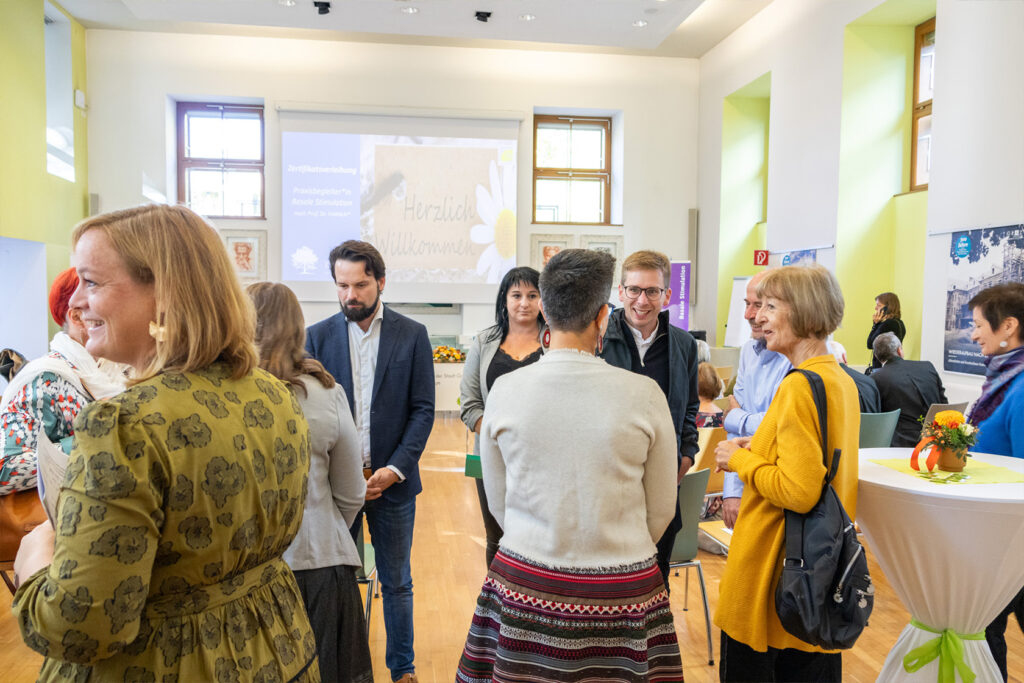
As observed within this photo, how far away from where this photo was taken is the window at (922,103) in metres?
7.04

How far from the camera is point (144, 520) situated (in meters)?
0.95

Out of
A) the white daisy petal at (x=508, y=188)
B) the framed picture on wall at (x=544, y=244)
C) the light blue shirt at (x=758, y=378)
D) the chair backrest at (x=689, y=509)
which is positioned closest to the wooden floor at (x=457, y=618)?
the chair backrest at (x=689, y=509)

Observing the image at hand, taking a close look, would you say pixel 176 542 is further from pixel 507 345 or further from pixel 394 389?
pixel 507 345

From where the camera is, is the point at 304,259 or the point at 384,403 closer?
the point at 384,403

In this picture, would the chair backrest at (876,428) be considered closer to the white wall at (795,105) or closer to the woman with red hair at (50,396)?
the woman with red hair at (50,396)

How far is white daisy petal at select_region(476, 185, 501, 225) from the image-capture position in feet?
32.9

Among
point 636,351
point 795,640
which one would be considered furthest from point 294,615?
point 636,351

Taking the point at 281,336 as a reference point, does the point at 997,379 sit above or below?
below

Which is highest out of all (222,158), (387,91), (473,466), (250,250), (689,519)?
(387,91)

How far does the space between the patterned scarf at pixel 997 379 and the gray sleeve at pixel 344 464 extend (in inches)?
84.8

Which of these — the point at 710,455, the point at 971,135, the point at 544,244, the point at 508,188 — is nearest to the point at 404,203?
the point at 508,188

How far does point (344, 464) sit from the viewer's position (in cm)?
196

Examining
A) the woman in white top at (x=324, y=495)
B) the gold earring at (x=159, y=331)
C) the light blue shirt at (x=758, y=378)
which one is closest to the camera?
the gold earring at (x=159, y=331)

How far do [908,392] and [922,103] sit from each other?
4.09 metres
